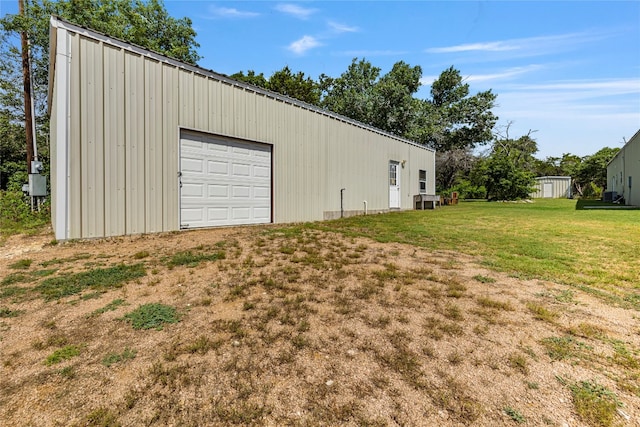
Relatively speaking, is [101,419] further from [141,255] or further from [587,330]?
[587,330]

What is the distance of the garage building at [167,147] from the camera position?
487 cm

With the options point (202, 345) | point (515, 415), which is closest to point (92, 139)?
point (202, 345)

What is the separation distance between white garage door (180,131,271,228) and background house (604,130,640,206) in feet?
65.7

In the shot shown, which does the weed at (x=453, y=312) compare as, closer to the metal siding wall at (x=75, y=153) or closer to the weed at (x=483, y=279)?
the weed at (x=483, y=279)

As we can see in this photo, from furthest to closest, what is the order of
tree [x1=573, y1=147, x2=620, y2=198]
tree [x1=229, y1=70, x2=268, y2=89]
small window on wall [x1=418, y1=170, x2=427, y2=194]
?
tree [x1=573, y1=147, x2=620, y2=198], tree [x1=229, y1=70, x2=268, y2=89], small window on wall [x1=418, y1=170, x2=427, y2=194]

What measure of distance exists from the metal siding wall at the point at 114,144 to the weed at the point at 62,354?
11.9ft

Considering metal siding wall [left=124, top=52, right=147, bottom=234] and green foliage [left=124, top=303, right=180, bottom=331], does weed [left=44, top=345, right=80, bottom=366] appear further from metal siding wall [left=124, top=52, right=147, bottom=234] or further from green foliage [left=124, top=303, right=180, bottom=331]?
metal siding wall [left=124, top=52, right=147, bottom=234]

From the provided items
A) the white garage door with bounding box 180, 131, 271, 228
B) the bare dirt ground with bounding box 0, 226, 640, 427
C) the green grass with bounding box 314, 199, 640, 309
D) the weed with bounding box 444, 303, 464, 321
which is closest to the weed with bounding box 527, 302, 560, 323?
the bare dirt ground with bounding box 0, 226, 640, 427

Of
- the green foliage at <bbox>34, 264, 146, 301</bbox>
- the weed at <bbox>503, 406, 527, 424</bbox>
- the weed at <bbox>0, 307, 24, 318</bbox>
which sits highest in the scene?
the green foliage at <bbox>34, 264, 146, 301</bbox>

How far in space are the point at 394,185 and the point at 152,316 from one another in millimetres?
11869

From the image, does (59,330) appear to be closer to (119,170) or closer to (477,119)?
(119,170)

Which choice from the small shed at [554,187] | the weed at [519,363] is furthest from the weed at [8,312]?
the small shed at [554,187]

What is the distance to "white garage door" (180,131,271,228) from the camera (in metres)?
6.23

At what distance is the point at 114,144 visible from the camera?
206 inches
